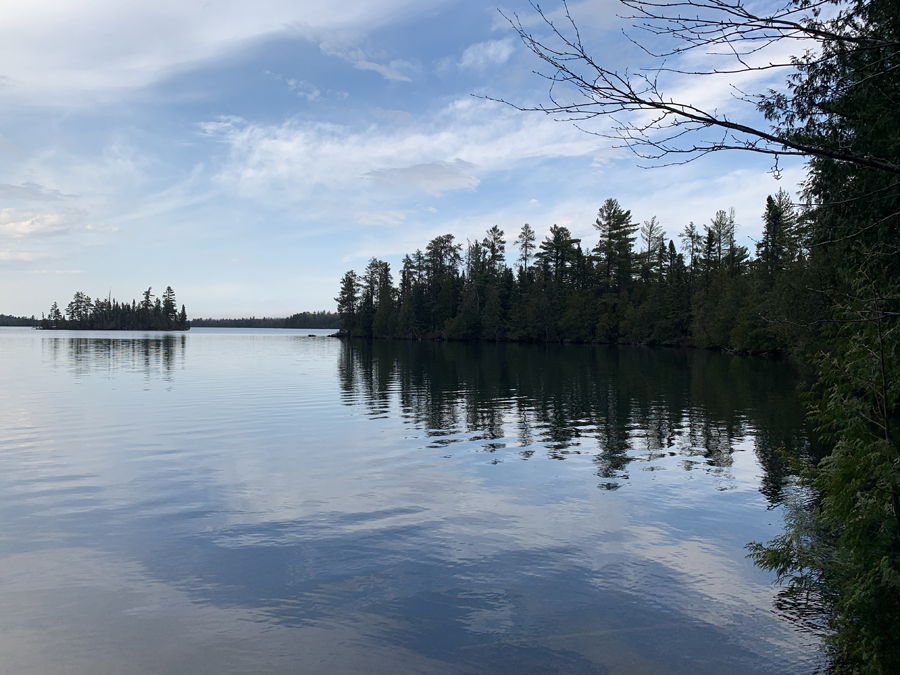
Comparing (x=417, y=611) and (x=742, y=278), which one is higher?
(x=742, y=278)

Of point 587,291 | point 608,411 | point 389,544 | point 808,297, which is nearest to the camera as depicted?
point 389,544

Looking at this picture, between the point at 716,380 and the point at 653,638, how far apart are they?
35657 millimetres

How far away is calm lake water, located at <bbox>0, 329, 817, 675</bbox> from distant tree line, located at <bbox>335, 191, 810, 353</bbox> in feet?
172

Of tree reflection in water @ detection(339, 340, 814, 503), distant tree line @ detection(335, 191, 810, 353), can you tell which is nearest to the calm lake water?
tree reflection in water @ detection(339, 340, 814, 503)

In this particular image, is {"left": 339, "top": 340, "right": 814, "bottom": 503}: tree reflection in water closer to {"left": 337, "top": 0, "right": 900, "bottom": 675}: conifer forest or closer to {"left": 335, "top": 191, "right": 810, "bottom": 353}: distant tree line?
{"left": 337, "top": 0, "right": 900, "bottom": 675}: conifer forest

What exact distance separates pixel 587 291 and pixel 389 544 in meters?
101

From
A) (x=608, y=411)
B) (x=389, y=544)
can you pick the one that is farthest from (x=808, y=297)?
(x=389, y=544)

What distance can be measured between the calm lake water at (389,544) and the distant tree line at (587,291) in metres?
52.4

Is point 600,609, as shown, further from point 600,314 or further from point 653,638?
point 600,314

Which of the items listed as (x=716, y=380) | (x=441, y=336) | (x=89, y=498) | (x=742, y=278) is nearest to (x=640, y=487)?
(x=89, y=498)

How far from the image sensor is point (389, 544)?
32.9ft

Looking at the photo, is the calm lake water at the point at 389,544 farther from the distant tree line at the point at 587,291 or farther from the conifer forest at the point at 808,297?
the distant tree line at the point at 587,291

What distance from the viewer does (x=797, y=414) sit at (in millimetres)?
24531

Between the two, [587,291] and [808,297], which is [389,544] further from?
[587,291]
